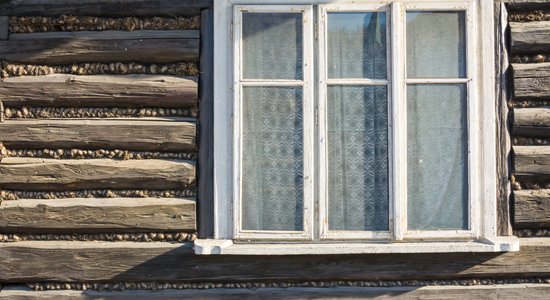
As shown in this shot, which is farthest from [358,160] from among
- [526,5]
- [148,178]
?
[526,5]

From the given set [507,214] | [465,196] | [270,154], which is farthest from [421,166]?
[270,154]

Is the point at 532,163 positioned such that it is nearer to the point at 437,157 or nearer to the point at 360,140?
the point at 437,157

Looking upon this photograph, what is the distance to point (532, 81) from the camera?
459cm

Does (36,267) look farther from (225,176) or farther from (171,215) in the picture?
(225,176)

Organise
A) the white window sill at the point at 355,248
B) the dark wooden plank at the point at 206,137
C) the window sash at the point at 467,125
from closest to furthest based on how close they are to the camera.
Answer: the white window sill at the point at 355,248 < the window sash at the point at 467,125 < the dark wooden plank at the point at 206,137

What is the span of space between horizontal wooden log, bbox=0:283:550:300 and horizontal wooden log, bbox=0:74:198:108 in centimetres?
124

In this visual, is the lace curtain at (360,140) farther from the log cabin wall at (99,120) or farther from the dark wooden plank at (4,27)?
the dark wooden plank at (4,27)

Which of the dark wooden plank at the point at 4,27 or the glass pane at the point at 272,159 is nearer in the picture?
the glass pane at the point at 272,159

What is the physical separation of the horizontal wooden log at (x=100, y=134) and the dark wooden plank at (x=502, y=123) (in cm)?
199

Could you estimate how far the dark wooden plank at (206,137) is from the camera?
461 centimetres

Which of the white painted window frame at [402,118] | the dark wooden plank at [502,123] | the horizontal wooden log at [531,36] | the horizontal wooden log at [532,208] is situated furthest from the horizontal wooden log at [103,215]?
the horizontal wooden log at [531,36]

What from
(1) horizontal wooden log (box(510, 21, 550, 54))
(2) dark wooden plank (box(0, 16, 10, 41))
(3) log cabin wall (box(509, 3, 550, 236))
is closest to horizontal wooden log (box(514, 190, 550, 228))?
(3) log cabin wall (box(509, 3, 550, 236))

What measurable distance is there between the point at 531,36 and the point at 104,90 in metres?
2.78

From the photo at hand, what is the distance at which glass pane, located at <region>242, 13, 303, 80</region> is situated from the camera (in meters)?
4.59
